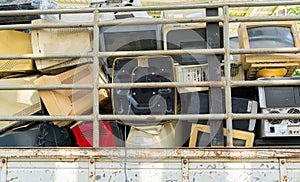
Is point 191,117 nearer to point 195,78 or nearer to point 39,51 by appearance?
point 195,78

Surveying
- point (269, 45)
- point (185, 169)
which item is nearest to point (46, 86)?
point (185, 169)

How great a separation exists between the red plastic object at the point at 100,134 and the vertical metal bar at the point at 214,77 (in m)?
0.57

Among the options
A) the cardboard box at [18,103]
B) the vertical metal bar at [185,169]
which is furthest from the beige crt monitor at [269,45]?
the cardboard box at [18,103]

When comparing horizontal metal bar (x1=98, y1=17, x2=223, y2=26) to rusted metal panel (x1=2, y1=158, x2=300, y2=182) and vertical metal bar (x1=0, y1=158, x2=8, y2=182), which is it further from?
vertical metal bar (x1=0, y1=158, x2=8, y2=182)

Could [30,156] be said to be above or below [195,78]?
below

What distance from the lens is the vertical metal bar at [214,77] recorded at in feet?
6.18

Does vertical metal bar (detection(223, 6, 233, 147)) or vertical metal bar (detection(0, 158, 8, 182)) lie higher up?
vertical metal bar (detection(223, 6, 233, 147))

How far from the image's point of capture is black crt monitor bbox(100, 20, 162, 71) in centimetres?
215

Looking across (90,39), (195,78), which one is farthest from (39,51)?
(195,78)

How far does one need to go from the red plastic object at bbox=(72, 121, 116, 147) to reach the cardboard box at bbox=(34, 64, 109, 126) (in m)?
0.10

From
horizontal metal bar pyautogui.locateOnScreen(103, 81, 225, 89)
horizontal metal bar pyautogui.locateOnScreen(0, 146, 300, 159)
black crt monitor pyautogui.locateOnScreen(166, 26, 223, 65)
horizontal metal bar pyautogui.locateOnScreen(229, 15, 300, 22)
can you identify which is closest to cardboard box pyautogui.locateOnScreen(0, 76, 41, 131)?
horizontal metal bar pyautogui.locateOnScreen(0, 146, 300, 159)

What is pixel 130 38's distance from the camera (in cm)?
218

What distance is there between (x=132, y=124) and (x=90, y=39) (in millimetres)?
576

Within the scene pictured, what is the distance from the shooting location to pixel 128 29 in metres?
2.15
